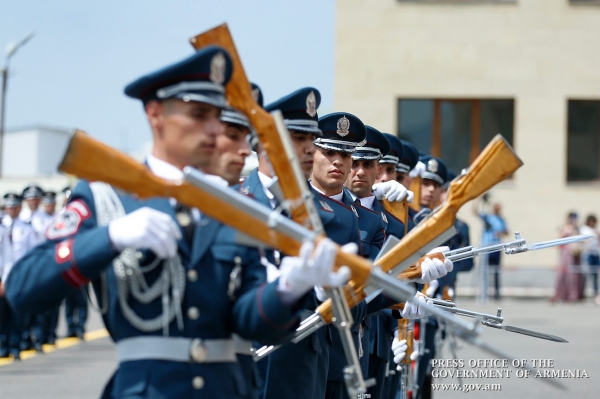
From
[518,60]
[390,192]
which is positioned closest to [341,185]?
[390,192]

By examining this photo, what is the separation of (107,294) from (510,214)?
2154cm

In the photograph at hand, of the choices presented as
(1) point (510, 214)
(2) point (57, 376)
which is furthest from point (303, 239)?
(1) point (510, 214)

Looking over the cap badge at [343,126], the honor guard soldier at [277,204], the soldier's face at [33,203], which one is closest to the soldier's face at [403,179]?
the cap badge at [343,126]

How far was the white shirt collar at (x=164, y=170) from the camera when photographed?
3.39 metres

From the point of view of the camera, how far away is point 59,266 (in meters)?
3.20

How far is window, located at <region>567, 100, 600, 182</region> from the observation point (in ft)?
80.7

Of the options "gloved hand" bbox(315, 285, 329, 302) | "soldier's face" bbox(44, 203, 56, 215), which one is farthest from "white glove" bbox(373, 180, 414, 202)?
"soldier's face" bbox(44, 203, 56, 215)

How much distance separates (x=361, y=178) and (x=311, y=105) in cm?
166

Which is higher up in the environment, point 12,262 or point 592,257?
point 12,262

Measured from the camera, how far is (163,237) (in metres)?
3.10

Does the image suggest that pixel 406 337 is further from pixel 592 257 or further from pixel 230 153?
pixel 592 257

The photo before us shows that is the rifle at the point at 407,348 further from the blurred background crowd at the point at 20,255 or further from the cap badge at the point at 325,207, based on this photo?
the blurred background crowd at the point at 20,255

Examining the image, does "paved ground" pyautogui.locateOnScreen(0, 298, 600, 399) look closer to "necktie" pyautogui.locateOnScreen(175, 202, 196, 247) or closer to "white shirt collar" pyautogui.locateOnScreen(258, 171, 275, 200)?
"white shirt collar" pyautogui.locateOnScreen(258, 171, 275, 200)

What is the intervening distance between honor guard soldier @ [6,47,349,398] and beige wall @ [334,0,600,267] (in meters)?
21.1
